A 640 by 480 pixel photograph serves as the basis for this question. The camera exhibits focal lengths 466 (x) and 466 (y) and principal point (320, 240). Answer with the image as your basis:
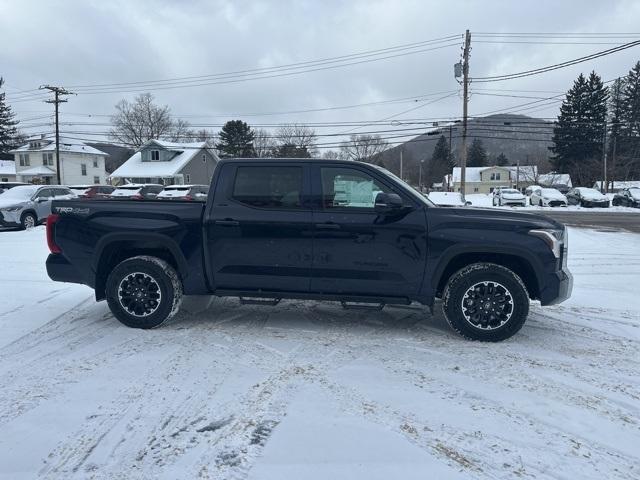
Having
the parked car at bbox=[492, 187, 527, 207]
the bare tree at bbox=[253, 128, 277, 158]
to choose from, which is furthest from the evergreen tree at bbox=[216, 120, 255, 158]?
the parked car at bbox=[492, 187, 527, 207]

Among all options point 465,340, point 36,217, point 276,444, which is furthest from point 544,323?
point 36,217

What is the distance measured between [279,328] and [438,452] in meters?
2.71

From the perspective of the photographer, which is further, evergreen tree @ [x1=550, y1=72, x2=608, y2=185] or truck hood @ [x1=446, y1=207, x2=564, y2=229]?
evergreen tree @ [x1=550, y1=72, x2=608, y2=185]

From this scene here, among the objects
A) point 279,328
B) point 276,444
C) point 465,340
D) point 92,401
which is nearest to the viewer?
point 276,444

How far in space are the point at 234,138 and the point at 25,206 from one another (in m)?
53.0

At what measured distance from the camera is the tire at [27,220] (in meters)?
16.0

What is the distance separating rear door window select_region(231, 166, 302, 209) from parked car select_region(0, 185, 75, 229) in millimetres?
12671

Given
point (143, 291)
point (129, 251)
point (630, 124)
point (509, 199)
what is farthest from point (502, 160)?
point (143, 291)

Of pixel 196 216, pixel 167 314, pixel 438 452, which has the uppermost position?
pixel 196 216

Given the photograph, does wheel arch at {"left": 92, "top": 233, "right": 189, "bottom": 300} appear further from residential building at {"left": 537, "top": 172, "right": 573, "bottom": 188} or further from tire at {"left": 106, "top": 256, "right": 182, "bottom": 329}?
residential building at {"left": 537, "top": 172, "right": 573, "bottom": 188}

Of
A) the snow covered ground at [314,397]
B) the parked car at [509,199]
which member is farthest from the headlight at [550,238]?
the parked car at [509,199]

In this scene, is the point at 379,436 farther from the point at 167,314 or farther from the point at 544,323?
the point at 544,323

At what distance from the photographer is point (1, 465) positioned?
270 cm

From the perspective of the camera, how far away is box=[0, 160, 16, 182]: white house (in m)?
63.7
